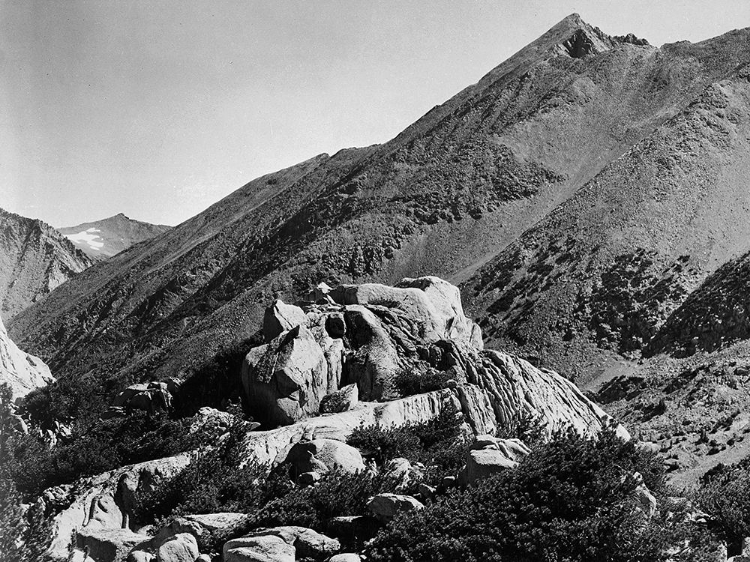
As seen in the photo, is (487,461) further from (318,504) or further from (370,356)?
(370,356)

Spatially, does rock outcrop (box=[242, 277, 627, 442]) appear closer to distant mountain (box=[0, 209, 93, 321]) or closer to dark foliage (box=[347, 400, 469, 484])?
dark foliage (box=[347, 400, 469, 484])

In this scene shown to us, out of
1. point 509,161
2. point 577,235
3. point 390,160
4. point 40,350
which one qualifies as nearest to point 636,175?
point 577,235

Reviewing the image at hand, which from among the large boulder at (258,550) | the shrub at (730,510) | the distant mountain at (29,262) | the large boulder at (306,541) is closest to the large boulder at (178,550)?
the large boulder at (258,550)

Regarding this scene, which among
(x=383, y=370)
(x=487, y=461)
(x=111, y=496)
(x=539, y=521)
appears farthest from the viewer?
(x=383, y=370)

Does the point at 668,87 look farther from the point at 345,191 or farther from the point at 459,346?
the point at 459,346

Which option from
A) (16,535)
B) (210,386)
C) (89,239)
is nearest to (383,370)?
(210,386)

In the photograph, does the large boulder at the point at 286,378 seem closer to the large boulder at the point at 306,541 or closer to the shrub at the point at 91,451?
the shrub at the point at 91,451
